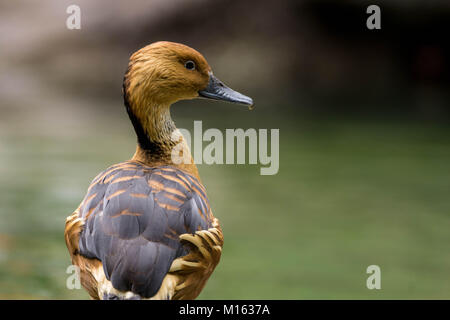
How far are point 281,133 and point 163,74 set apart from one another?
409 cm

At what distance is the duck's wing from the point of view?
1.71 m

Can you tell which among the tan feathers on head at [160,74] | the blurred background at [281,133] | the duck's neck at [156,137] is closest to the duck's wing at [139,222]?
the duck's neck at [156,137]

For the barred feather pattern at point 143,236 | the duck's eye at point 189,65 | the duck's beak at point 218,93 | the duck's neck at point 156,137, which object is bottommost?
the barred feather pattern at point 143,236

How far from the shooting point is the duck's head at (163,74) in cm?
212

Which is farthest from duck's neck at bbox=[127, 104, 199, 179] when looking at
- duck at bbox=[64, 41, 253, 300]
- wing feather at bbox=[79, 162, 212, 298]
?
wing feather at bbox=[79, 162, 212, 298]

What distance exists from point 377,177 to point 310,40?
3344 mm

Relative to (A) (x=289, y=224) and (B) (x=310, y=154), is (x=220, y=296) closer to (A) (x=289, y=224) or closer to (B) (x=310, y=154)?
(A) (x=289, y=224)

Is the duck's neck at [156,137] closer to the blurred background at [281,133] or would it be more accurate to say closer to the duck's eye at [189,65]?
the duck's eye at [189,65]

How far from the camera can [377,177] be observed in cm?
506

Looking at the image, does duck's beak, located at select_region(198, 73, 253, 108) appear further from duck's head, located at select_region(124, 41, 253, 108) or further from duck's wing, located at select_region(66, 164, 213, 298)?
duck's wing, located at select_region(66, 164, 213, 298)

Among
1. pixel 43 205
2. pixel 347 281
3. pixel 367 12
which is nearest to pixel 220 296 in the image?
pixel 347 281

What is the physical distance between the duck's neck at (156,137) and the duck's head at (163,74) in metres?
0.04

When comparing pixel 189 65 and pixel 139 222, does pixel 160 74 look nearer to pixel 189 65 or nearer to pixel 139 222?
pixel 189 65

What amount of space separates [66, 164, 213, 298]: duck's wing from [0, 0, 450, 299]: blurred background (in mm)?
1158
